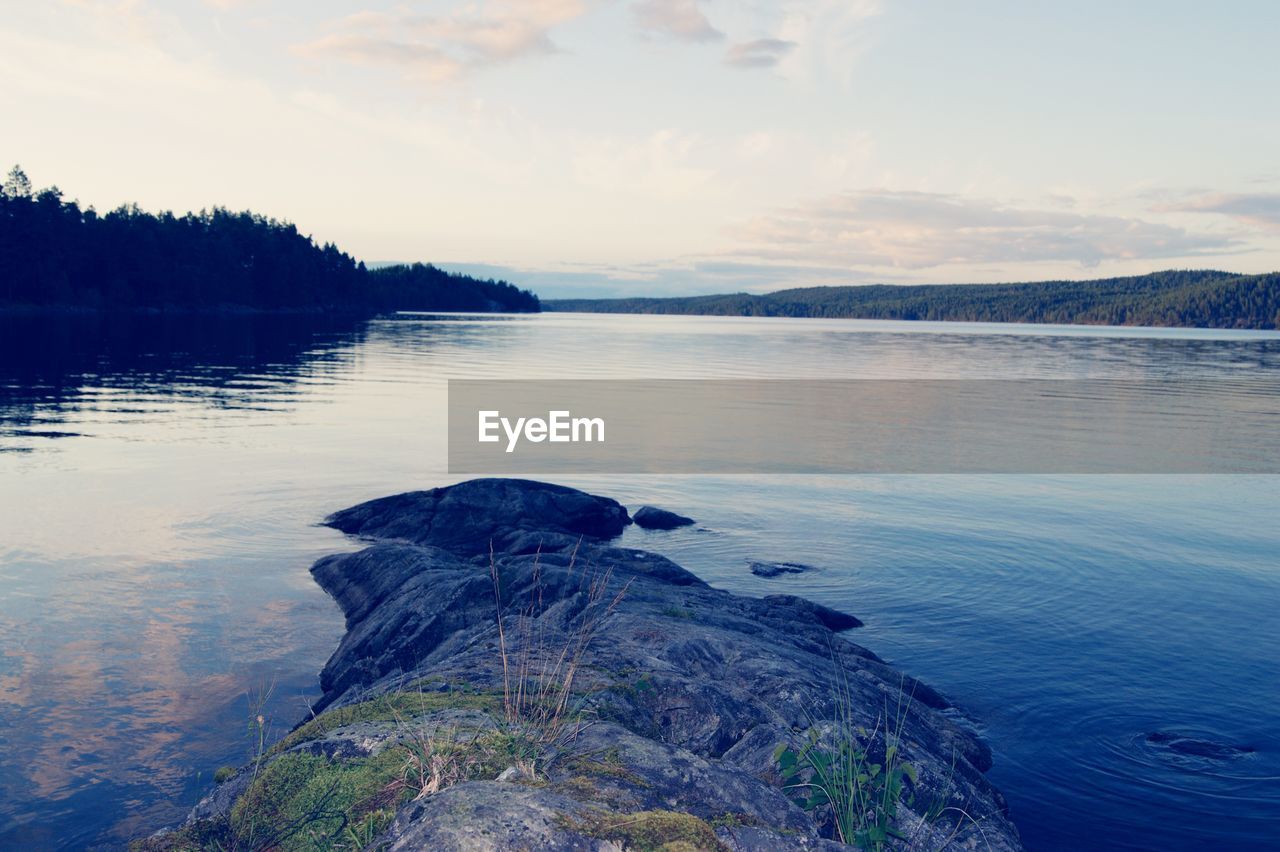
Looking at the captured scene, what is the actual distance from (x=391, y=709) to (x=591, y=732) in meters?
1.52

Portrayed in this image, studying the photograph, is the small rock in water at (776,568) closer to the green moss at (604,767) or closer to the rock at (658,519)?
the rock at (658,519)

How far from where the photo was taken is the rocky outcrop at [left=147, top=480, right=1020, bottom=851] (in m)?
4.72

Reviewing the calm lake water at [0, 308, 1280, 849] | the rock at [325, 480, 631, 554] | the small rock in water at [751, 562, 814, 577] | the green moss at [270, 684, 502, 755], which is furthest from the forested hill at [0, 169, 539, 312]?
the green moss at [270, 684, 502, 755]

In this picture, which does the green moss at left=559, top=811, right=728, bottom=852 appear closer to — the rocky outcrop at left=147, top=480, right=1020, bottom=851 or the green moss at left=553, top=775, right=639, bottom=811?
the rocky outcrop at left=147, top=480, right=1020, bottom=851

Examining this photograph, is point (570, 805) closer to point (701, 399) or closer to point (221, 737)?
point (221, 737)

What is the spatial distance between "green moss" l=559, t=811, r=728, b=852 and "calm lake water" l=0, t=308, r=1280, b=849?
6.00m

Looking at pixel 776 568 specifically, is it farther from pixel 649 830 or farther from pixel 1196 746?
pixel 649 830

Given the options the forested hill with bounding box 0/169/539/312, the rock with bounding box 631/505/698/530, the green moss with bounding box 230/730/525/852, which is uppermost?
the forested hill with bounding box 0/169/539/312

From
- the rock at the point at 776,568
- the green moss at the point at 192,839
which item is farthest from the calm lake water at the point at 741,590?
the green moss at the point at 192,839

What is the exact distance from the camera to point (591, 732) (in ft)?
19.5

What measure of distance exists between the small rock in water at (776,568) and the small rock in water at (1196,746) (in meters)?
7.79

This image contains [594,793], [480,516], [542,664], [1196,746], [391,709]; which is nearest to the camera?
[594,793]

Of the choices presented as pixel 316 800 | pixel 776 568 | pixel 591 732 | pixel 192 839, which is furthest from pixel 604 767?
pixel 776 568

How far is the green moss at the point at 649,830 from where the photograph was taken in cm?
439
